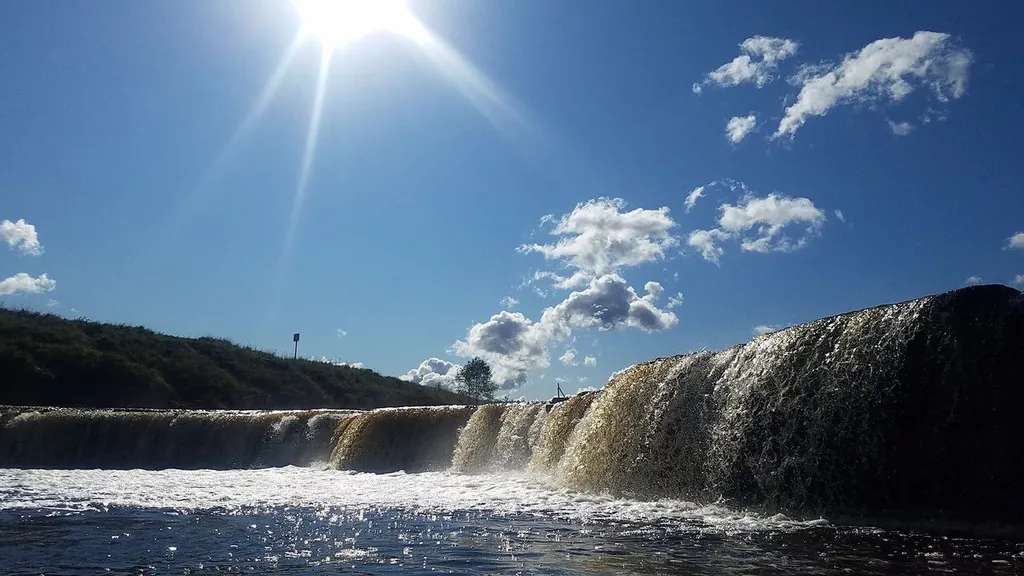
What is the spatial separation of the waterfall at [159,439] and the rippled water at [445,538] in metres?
10.4

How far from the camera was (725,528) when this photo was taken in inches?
349

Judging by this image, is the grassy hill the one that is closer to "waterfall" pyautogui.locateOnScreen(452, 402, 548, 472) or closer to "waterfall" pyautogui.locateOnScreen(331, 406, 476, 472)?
"waterfall" pyautogui.locateOnScreen(331, 406, 476, 472)

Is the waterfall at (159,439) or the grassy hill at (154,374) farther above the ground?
the grassy hill at (154,374)

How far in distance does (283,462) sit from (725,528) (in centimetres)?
1772

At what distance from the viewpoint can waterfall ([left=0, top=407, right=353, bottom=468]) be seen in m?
23.7

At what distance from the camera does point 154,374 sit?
1734 inches

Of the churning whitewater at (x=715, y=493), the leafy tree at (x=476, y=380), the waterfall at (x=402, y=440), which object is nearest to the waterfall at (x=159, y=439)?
the waterfall at (x=402, y=440)

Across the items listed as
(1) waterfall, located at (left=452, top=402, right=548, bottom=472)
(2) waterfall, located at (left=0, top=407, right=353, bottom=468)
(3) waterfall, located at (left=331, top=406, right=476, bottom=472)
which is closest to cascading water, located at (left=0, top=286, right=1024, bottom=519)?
(1) waterfall, located at (left=452, top=402, right=548, bottom=472)

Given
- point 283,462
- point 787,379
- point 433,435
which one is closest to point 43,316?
point 283,462

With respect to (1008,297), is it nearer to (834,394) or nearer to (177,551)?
(834,394)

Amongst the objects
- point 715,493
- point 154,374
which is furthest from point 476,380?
point 715,493

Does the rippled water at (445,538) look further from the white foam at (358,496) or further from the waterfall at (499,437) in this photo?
the waterfall at (499,437)

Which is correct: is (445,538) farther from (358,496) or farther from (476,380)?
(476,380)

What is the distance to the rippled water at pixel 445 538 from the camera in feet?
21.9
